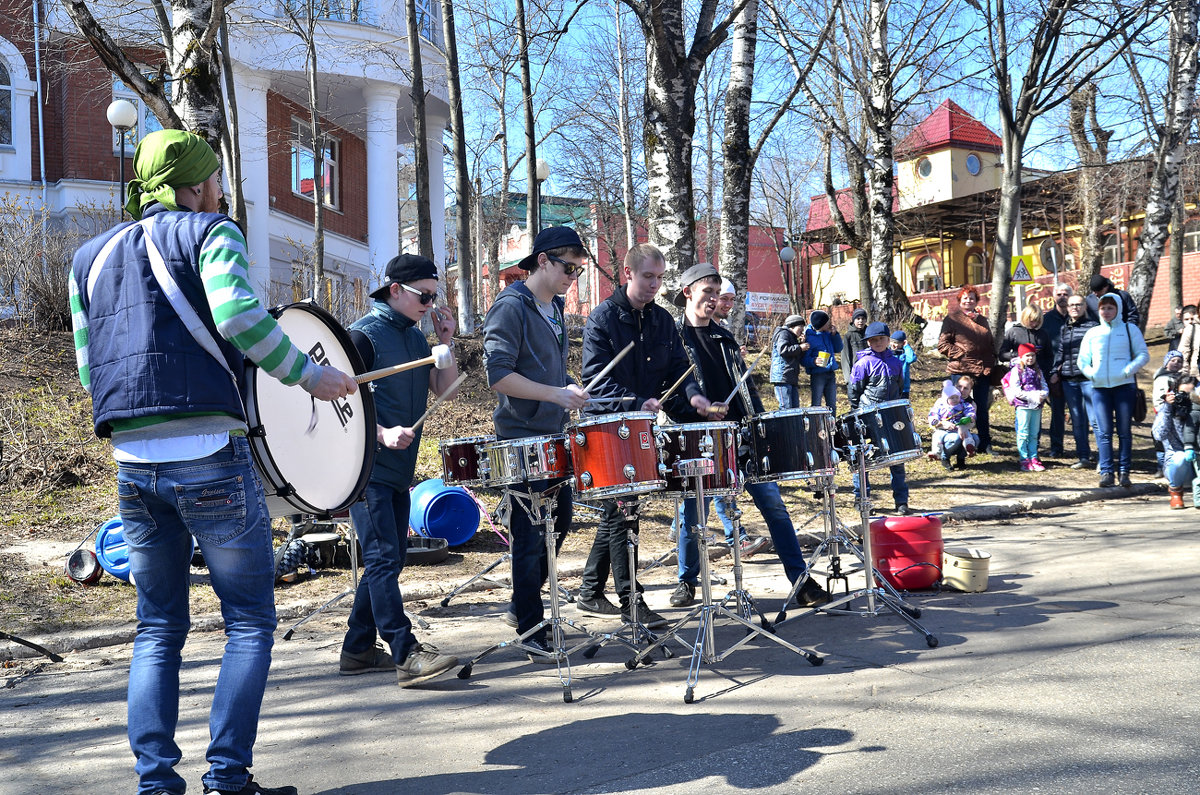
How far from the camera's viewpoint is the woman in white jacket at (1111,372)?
11117 millimetres

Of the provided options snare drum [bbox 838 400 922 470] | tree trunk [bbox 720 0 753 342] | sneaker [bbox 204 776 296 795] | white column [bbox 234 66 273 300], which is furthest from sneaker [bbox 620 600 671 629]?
white column [bbox 234 66 273 300]

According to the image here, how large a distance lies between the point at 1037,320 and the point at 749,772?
10620 millimetres

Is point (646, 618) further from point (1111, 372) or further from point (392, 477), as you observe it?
point (1111, 372)

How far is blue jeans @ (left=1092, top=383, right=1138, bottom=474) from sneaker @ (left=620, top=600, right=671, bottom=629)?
7.23 meters

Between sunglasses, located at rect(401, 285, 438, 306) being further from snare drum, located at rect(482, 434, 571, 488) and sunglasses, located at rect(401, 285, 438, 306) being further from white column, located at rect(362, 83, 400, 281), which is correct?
white column, located at rect(362, 83, 400, 281)

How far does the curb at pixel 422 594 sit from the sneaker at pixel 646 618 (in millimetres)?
1990

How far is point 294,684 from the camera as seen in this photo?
529 centimetres

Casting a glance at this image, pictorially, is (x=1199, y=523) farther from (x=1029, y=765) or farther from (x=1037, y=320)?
(x=1029, y=765)

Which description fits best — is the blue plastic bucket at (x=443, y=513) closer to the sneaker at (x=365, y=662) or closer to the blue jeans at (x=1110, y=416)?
the sneaker at (x=365, y=662)

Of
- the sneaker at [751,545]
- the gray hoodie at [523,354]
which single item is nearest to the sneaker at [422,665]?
the gray hoodie at [523,354]

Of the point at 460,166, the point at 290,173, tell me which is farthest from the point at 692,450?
the point at 290,173

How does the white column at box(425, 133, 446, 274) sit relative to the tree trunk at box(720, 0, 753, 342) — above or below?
above

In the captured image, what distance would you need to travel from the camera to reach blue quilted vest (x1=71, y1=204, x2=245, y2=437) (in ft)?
10.9

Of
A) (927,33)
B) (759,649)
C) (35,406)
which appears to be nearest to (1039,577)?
(759,649)
